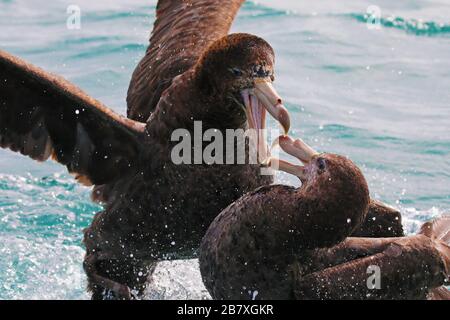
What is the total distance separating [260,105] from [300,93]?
5.68 meters

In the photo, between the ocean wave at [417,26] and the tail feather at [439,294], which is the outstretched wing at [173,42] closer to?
the tail feather at [439,294]

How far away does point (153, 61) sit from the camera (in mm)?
7410

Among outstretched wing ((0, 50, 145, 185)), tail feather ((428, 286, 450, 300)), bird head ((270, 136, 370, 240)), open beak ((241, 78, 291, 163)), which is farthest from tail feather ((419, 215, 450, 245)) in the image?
outstretched wing ((0, 50, 145, 185))

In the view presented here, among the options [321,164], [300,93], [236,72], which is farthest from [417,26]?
[321,164]

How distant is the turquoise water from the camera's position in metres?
8.20

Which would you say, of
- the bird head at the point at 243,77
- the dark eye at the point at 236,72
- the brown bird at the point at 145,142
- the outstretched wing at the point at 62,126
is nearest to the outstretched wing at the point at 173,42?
the brown bird at the point at 145,142

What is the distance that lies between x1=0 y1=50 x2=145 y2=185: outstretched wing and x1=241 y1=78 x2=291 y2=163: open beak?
0.94 meters

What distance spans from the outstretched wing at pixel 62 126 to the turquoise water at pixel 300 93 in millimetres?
1017

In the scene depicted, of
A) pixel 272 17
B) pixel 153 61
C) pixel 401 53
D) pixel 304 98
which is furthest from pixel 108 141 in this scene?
pixel 272 17

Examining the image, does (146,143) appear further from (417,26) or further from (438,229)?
(417,26)

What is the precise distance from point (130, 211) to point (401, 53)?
20.5 ft

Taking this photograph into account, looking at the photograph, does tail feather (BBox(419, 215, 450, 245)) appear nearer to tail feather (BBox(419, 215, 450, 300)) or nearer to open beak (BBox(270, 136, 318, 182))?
tail feather (BBox(419, 215, 450, 300))

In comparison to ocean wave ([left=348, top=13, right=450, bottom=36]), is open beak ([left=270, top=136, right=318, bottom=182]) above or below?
above
